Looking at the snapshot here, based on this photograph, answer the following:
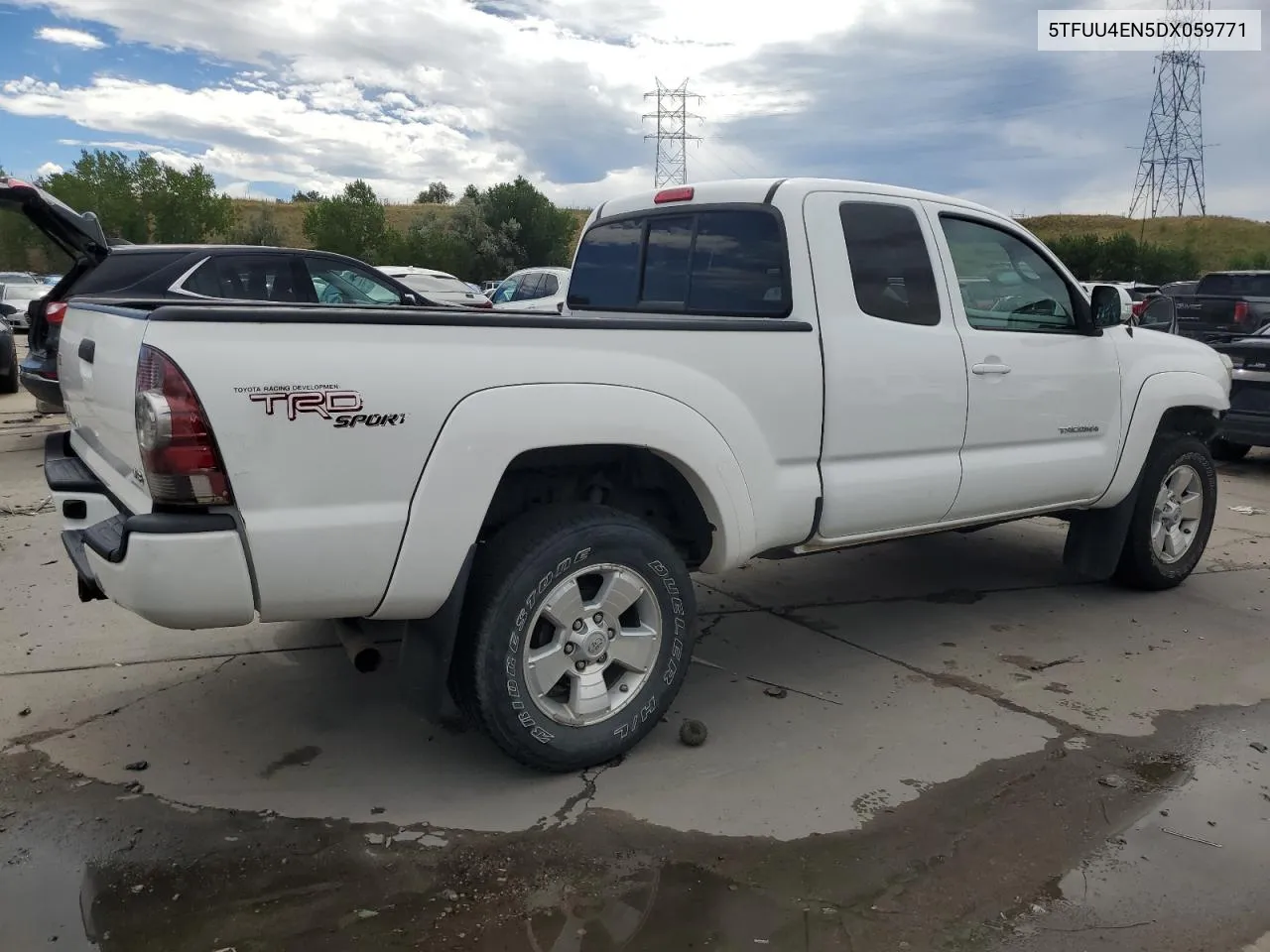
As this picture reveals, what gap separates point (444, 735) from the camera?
379cm

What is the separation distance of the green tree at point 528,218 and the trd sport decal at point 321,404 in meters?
57.4

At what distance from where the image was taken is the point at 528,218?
59531 millimetres

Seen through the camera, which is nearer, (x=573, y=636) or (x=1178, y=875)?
(x=1178, y=875)

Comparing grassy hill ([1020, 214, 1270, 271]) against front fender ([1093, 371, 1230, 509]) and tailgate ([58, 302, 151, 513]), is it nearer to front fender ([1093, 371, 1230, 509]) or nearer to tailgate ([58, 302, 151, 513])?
front fender ([1093, 371, 1230, 509])

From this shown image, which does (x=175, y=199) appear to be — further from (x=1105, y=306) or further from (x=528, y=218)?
(x=1105, y=306)

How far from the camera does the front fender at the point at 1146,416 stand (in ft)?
17.0

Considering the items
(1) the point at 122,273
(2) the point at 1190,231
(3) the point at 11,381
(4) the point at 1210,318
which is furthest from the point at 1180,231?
(1) the point at 122,273

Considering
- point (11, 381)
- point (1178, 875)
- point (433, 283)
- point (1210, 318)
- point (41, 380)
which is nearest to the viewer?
point (1178, 875)

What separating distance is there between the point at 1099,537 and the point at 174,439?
15.4 feet

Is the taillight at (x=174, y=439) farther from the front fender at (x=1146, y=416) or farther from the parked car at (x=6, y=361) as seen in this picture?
the parked car at (x=6, y=361)

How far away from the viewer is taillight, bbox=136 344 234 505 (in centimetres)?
261

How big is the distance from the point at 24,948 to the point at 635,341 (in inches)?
93.7

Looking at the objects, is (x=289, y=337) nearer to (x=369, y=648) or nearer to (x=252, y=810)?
(x=369, y=648)

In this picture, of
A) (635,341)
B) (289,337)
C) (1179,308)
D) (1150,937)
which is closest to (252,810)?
(289,337)
